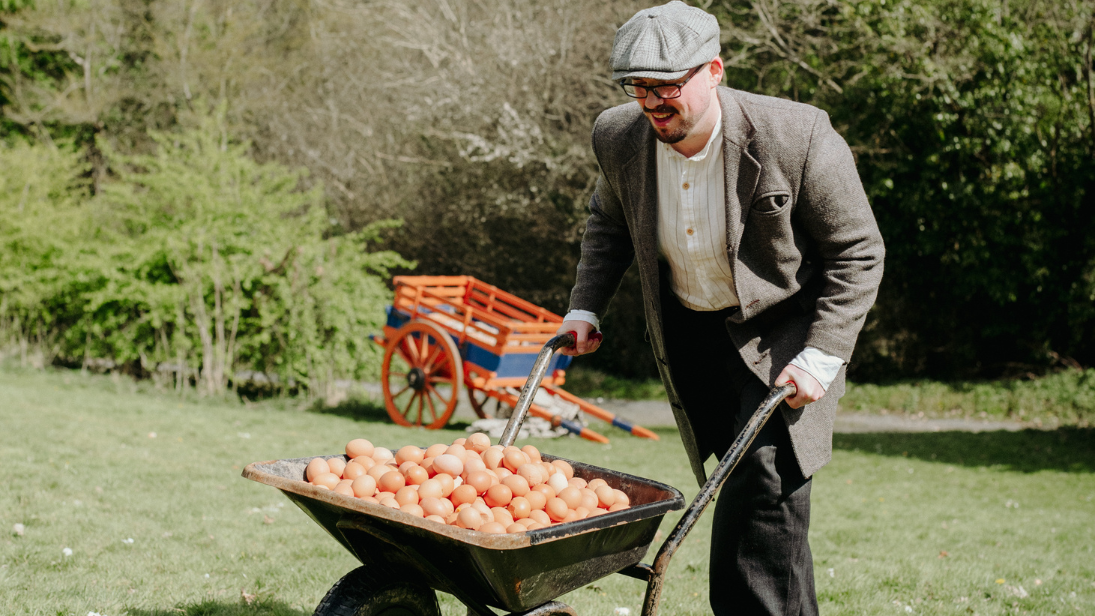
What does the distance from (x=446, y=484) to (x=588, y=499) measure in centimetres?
35

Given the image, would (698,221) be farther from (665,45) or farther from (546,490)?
(546,490)

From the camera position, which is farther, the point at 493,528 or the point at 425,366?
the point at 425,366

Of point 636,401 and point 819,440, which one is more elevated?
point 819,440

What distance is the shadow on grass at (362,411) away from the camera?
990 centimetres

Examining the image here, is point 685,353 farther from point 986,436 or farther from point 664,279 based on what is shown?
point 986,436

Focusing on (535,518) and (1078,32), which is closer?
(535,518)

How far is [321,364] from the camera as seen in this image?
1024 centimetres

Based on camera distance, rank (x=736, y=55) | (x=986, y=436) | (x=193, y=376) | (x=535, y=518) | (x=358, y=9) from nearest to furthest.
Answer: (x=535, y=518), (x=986, y=436), (x=193, y=376), (x=736, y=55), (x=358, y=9)

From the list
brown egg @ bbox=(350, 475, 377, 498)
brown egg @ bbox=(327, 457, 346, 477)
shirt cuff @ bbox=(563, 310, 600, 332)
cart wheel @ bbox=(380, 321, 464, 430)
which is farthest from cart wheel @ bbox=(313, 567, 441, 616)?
cart wheel @ bbox=(380, 321, 464, 430)

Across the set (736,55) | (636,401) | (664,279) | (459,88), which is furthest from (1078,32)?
(664,279)

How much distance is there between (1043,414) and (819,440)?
10.8m

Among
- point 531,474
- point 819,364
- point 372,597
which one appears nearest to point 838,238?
point 819,364

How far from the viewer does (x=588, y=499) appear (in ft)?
7.11

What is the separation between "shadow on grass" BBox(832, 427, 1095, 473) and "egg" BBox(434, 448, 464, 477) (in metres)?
7.85
